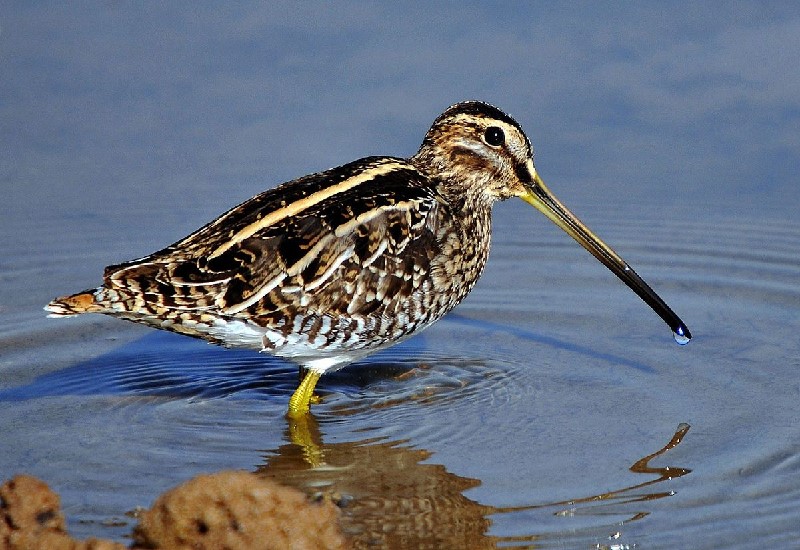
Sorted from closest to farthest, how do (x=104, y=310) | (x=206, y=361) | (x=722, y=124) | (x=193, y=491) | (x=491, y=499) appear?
1. (x=193, y=491)
2. (x=491, y=499)
3. (x=104, y=310)
4. (x=206, y=361)
5. (x=722, y=124)

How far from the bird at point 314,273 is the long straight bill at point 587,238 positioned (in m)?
0.52

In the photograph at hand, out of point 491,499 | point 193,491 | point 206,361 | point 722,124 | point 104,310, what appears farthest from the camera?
point 722,124

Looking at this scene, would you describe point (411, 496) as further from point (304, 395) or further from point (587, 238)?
point (587, 238)

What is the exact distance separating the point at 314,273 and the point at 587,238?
1819mm

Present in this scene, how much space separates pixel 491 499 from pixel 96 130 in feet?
19.5

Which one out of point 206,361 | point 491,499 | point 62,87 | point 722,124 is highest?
point 62,87

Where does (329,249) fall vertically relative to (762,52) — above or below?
below

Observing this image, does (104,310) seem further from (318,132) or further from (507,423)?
(318,132)

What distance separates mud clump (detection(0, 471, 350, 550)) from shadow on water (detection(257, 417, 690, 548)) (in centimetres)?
102

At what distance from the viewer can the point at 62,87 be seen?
1065 cm

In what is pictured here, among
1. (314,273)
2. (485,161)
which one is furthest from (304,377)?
(485,161)

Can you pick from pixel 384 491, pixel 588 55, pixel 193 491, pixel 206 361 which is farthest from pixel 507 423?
pixel 588 55

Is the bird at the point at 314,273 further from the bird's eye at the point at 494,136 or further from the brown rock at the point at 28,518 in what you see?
the brown rock at the point at 28,518

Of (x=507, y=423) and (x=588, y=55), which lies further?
(x=588, y=55)
